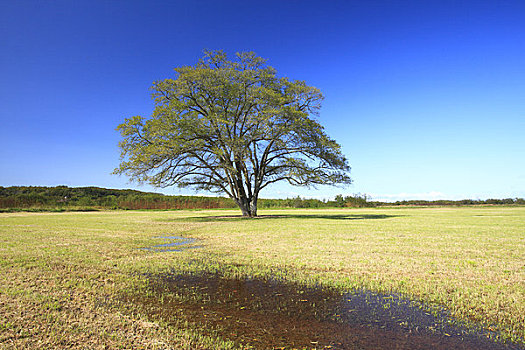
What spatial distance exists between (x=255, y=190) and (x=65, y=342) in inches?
835

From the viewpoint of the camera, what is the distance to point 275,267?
6.30 m

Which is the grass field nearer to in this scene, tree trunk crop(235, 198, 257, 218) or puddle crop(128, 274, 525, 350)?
puddle crop(128, 274, 525, 350)

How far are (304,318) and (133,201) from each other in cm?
5506

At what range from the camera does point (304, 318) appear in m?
3.58

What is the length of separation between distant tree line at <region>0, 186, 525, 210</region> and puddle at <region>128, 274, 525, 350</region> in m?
47.5

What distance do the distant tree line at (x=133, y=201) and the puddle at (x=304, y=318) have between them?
47505 millimetres

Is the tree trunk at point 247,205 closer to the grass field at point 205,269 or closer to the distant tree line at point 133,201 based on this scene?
the grass field at point 205,269

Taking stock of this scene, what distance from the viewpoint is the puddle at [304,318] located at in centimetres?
296

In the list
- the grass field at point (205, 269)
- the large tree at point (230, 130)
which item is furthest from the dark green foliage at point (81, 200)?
the grass field at point (205, 269)

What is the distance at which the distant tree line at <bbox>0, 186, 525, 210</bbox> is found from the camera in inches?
1763

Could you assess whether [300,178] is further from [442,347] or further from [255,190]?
[442,347]

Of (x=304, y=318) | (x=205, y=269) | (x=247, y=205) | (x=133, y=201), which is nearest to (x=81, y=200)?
(x=133, y=201)

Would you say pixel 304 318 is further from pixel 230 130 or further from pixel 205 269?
pixel 230 130

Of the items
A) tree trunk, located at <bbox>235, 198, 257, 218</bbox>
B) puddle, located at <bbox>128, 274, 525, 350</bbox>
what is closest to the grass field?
puddle, located at <bbox>128, 274, 525, 350</bbox>
